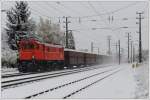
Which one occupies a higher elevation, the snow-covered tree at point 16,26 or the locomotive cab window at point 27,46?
the snow-covered tree at point 16,26

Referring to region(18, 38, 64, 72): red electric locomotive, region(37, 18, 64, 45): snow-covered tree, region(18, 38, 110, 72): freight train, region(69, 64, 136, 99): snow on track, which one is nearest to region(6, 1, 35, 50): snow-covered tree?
region(18, 38, 110, 72): freight train

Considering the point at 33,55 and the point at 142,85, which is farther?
the point at 33,55

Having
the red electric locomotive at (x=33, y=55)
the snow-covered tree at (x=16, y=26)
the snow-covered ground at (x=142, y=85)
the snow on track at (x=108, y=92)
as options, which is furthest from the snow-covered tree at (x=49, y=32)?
the snow on track at (x=108, y=92)

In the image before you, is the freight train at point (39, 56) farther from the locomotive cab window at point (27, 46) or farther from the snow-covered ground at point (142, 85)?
the snow-covered ground at point (142, 85)

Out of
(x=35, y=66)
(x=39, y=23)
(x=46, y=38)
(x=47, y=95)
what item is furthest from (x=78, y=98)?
(x=39, y=23)

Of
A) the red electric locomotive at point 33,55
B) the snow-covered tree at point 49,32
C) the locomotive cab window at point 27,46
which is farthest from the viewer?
the snow-covered tree at point 49,32

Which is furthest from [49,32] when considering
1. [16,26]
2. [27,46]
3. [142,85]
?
[142,85]

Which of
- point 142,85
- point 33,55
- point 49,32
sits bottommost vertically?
point 142,85

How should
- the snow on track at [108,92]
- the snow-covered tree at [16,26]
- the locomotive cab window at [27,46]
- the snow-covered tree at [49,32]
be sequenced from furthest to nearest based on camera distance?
the snow-covered tree at [49,32] → the snow-covered tree at [16,26] → the locomotive cab window at [27,46] → the snow on track at [108,92]

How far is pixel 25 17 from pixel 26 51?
19800mm

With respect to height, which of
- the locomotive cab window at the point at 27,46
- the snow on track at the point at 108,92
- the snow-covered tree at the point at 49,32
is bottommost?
the snow on track at the point at 108,92

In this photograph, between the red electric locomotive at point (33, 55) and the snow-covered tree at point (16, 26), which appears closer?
the red electric locomotive at point (33, 55)

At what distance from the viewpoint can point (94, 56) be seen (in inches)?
2869

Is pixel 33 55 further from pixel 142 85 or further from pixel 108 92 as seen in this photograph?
pixel 108 92
